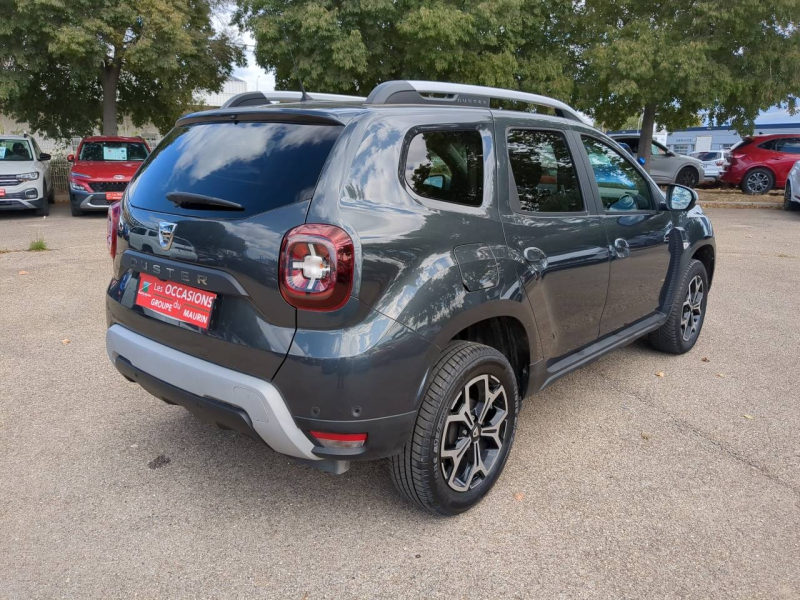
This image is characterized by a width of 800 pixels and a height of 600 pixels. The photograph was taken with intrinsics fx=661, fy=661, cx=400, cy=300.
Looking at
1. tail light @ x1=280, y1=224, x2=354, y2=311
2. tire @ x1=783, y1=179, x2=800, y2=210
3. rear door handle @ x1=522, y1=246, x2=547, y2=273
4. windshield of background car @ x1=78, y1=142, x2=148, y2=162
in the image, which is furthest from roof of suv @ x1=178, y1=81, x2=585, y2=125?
tire @ x1=783, y1=179, x2=800, y2=210

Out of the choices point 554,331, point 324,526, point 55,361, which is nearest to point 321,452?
point 324,526

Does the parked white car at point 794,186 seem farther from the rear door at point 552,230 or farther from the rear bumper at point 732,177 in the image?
the rear door at point 552,230

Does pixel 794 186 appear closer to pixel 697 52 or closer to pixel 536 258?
pixel 697 52

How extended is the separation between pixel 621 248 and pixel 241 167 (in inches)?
89.4

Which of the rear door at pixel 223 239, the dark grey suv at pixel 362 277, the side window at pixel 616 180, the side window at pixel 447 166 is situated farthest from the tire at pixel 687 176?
the rear door at pixel 223 239

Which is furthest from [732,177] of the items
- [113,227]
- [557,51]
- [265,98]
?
[113,227]

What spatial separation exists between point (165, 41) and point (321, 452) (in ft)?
54.1

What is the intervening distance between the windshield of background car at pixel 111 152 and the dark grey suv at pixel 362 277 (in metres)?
Answer: 12.5

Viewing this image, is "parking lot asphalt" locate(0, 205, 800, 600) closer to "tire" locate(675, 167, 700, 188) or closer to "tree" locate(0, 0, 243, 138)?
"tree" locate(0, 0, 243, 138)

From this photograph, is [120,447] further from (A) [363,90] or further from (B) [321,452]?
(A) [363,90]

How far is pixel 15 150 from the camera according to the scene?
13.9 m

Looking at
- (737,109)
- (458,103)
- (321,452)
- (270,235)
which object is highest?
(737,109)

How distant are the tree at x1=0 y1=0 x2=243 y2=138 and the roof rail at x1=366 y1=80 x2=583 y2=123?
14549 millimetres

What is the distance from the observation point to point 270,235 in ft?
8.00
